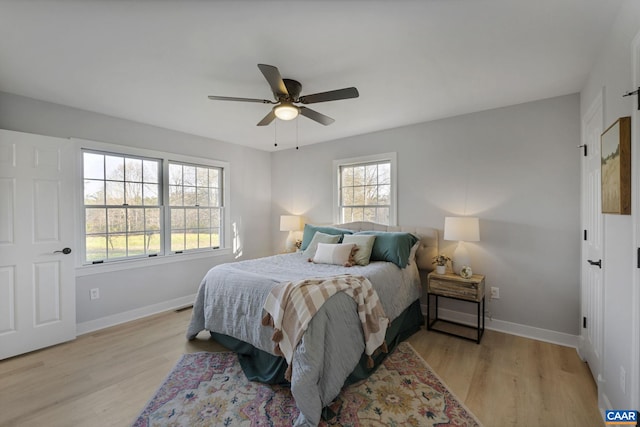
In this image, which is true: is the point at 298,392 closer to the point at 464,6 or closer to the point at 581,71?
the point at 464,6

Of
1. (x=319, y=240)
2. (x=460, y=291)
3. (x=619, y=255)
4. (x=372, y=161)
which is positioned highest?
(x=372, y=161)

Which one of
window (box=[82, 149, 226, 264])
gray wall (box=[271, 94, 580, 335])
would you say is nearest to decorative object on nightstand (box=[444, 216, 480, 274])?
gray wall (box=[271, 94, 580, 335])

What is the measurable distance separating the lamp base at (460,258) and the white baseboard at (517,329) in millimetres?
569

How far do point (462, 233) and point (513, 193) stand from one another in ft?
2.40

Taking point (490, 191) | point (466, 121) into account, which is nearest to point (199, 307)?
point (490, 191)

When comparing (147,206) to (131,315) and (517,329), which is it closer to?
(131,315)

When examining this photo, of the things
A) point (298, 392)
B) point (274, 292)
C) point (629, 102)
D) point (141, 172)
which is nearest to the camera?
point (629, 102)

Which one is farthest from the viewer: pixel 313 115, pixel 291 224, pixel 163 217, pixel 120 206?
pixel 291 224

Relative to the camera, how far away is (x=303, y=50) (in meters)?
2.02

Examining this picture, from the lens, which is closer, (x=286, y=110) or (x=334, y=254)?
(x=286, y=110)

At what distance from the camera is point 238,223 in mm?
4852

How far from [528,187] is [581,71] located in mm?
1125

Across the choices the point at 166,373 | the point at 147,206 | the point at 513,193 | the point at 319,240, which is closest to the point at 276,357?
the point at 166,373

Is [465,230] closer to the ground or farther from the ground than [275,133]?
closer to the ground
